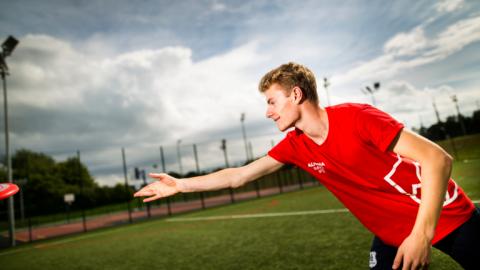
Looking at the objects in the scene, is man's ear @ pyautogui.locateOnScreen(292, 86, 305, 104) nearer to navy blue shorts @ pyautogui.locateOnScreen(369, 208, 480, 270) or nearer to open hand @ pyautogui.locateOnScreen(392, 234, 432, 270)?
open hand @ pyautogui.locateOnScreen(392, 234, 432, 270)

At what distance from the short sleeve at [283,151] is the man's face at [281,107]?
0.41 meters

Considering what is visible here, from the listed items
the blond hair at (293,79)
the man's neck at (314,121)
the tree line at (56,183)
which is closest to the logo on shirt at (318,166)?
the man's neck at (314,121)

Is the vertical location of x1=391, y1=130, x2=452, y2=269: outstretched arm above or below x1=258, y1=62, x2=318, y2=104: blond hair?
below

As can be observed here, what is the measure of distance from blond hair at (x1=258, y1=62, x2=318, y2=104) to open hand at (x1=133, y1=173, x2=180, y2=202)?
133 centimetres

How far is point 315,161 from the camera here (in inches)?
101

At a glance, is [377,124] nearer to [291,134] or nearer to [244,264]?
[291,134]

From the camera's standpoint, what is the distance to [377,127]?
1.79 m

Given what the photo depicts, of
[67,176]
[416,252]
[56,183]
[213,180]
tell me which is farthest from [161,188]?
[67,176]

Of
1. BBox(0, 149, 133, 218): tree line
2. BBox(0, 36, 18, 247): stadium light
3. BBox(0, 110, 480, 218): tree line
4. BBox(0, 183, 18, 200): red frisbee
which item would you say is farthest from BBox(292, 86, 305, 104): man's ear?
BBox(0, 110, 480, 218): tree line

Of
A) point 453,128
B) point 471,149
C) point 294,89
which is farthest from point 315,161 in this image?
point 453,128

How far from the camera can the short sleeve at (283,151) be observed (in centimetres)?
285

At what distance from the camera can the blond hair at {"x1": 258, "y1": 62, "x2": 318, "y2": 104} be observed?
241cm

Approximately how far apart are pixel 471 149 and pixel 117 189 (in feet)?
210

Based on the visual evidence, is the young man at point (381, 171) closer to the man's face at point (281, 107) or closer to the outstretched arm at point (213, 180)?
the man's face at point (281, 107)
